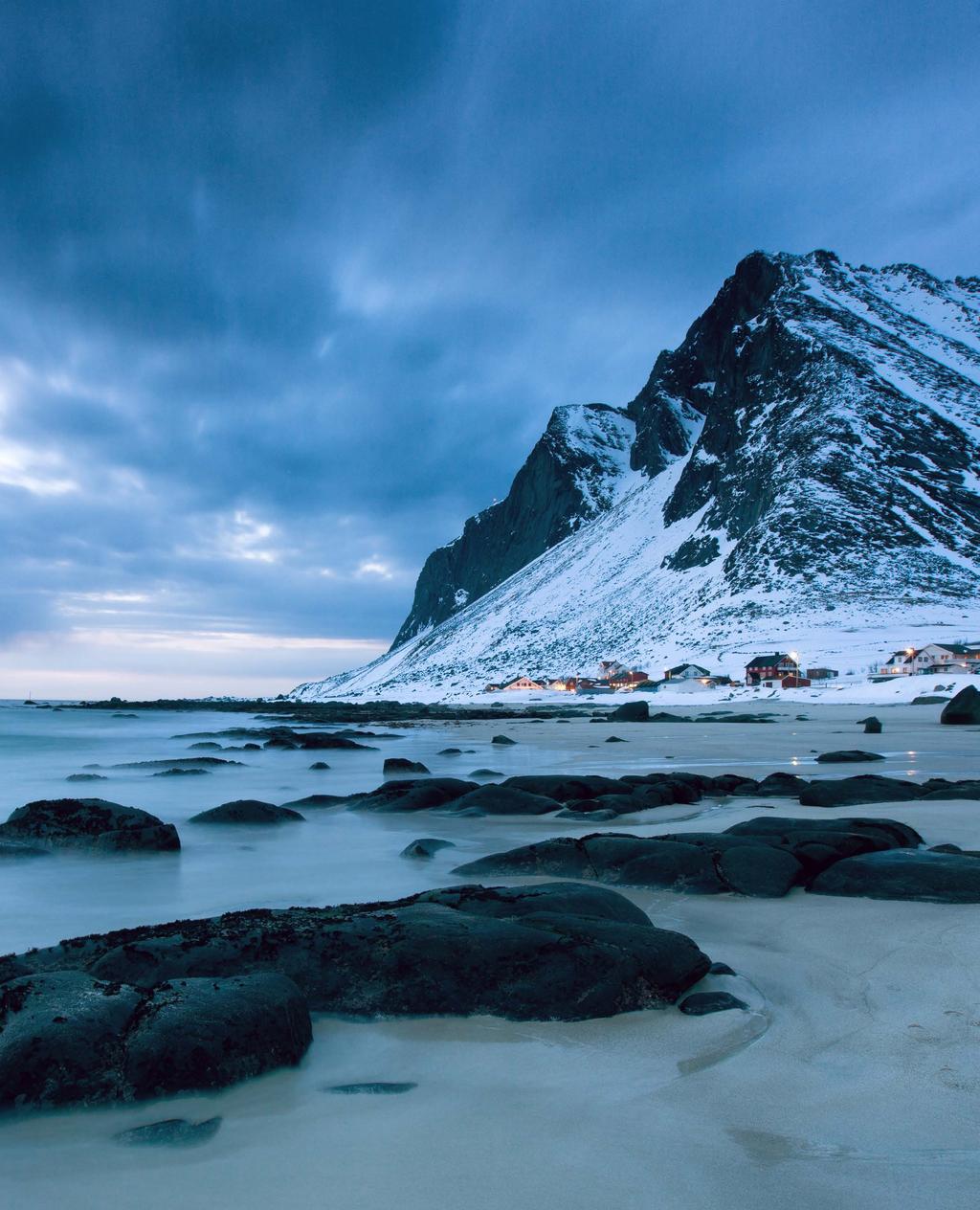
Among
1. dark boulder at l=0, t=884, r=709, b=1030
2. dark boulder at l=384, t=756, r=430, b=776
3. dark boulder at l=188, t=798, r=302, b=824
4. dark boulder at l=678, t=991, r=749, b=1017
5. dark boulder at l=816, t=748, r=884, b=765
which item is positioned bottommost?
dark boulder at l=816, t=748, r=884, b=765

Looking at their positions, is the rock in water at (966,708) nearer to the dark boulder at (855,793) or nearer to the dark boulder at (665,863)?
the dark boulder at (855,793)

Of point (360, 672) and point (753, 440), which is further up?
point (753, 440)

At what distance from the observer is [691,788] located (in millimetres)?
10898

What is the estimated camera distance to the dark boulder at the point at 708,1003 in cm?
350

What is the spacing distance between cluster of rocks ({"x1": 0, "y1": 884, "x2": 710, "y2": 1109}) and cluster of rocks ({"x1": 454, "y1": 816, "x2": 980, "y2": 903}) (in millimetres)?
1357

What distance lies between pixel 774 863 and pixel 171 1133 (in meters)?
4.39

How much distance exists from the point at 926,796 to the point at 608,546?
125 metres

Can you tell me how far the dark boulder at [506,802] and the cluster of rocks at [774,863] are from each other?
11.0 ft

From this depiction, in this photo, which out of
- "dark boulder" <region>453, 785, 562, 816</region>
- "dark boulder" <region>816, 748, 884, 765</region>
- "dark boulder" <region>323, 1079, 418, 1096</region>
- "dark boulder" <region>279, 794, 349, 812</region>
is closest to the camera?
"dark boulder" <region>323, 1079, 418, 1096</region>

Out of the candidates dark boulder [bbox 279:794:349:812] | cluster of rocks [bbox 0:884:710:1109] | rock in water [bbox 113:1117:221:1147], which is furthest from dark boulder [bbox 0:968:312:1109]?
dark boulder [bbox 279:794:349:812]

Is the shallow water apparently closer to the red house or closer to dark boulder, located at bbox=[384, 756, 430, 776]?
dark boulder, located at bbox=[384, 756, 430, 776]

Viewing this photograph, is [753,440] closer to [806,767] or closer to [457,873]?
[806,767]

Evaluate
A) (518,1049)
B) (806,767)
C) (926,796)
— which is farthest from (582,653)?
(518,1049)

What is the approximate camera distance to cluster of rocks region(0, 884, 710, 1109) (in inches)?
110
